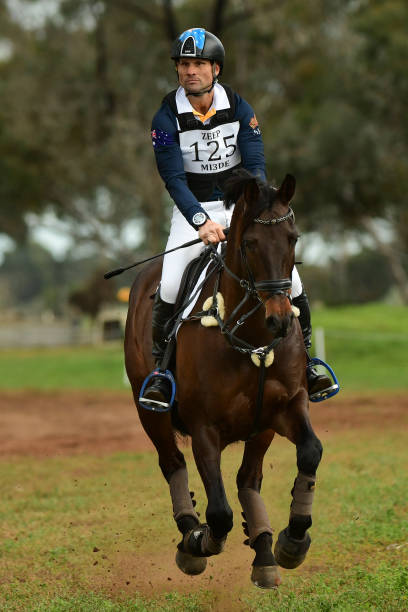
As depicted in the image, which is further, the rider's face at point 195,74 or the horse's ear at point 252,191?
the rider's face at point 195,74

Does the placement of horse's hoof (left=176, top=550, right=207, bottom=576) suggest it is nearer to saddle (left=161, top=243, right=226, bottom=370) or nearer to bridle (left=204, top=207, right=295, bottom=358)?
saddle (left=161, top=243, right=226, bottom=370)

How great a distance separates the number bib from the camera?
6.09 m

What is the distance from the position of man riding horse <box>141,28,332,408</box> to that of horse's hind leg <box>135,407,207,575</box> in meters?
0.77

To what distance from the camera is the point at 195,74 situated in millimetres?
5977

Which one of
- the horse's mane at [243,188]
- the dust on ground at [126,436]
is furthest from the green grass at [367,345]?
the horse's mane at [243,188]

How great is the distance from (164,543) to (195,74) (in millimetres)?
4144

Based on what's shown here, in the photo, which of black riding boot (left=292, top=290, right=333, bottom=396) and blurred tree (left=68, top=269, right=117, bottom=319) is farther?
blurred tree (left=68, top=269, right=117, bottom=319)

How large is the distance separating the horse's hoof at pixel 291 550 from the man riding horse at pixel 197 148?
1110 millimetres

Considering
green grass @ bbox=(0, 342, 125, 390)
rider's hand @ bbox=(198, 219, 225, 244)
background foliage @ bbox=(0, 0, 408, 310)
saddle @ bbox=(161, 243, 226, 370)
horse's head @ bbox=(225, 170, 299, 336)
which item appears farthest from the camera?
background foliage @ bbox=(0, 0, 408, 310)

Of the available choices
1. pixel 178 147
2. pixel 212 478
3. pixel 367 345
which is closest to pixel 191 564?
pixel 212 478

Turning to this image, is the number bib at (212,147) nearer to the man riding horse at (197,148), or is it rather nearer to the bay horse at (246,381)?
the man riding horse at (197,148)

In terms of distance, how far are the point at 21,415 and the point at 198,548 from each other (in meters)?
12.4

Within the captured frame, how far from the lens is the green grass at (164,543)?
5746 millimetres

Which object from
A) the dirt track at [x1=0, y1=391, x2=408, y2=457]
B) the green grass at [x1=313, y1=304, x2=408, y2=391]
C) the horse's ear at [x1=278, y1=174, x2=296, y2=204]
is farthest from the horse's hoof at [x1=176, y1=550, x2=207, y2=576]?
the green grass at [x1=313, y1=304, x2=408, y2=391]
